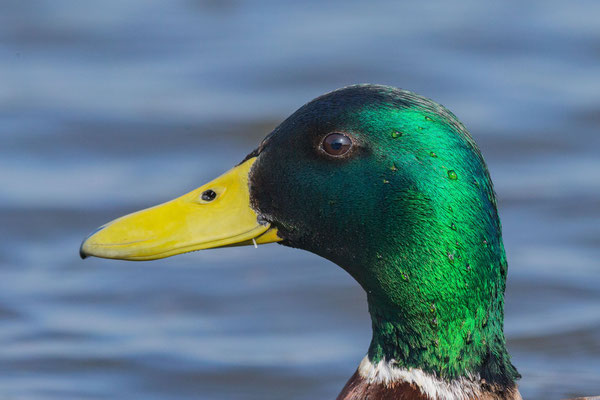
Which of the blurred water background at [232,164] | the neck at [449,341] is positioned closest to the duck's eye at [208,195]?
the neck at [449,341]

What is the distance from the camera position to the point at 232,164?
7.57 m

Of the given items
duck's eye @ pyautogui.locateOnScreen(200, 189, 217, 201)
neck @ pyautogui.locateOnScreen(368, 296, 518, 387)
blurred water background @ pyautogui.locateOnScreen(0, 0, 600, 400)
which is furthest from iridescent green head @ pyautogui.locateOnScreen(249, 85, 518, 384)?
blurred water background @ pyautogui.locateOnScreen(0, 0, 600, 400)

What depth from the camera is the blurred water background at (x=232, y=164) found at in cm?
Answer: 612

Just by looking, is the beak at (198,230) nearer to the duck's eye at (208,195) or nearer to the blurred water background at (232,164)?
the duck's eye at (208,195)

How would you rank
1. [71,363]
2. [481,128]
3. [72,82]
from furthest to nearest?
[72,82]
[481,128]
[71,363]

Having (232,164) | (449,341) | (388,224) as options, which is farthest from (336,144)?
(232,164)

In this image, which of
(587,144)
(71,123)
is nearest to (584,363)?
(587,144)

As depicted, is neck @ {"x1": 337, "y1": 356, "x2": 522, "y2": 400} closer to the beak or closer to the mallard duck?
the mallard duck

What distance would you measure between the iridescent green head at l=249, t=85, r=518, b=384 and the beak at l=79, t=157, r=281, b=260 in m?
0.05

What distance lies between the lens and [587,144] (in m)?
7.88

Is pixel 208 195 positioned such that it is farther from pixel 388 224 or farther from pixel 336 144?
pixel 388 224

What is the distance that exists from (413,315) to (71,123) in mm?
4429

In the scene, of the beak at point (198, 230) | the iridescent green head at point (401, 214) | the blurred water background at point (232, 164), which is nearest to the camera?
the iridescent green head at point (401, 214)

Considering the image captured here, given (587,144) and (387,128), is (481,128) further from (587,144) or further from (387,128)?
(387,128)
